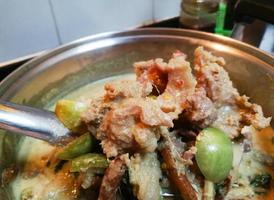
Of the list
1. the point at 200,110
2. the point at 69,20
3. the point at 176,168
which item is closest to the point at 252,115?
the point at 200,110

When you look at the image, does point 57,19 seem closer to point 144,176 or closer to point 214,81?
point 214,81

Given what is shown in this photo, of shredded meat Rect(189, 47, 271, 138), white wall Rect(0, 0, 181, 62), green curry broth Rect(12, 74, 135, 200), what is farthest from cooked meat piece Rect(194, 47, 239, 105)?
white wall Rect(0, 0, 181, 62)

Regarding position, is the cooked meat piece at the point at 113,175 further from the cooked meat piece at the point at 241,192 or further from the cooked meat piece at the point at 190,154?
the cooked meat piece at the point at 241,192

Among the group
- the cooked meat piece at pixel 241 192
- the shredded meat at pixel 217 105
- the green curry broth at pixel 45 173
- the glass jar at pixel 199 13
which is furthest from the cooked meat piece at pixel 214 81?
the glass jar at pixel 199 13

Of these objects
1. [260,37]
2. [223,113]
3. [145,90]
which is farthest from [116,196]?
[260,37]

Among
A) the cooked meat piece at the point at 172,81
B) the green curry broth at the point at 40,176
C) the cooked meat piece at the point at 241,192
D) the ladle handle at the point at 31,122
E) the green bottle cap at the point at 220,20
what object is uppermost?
the cooked meat piece at the point at 172,81

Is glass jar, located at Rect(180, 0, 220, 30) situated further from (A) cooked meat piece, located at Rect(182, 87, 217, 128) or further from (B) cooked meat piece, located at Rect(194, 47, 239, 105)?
(A) cooked meat piece, located at Rect(182, 87, 217, 128)

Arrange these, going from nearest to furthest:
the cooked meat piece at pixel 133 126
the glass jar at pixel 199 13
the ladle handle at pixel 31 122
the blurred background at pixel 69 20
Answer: the cooked meat piece at pixel 133 126 < the ladle handle at pixel 31 122 < the blurred background at pixel 69 20 < the glass jar at pixel 199 13
